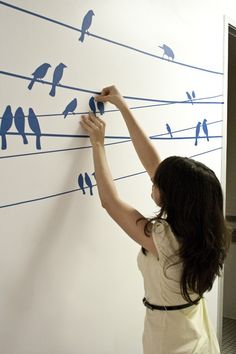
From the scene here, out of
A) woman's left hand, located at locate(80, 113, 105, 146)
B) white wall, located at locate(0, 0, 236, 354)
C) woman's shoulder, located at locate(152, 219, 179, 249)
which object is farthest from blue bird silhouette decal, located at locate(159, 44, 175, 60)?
woman's shoulder, located at locate(152, 219, 179, 249)

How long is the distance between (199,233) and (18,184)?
1.66 ft

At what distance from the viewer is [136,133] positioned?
137 centimetres

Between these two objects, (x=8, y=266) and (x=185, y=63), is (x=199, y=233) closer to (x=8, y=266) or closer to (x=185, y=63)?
(x=8, y=266)

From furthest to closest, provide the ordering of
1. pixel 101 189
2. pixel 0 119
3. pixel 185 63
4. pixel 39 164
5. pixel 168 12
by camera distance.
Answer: pixel 185 63 < pixel 168 12 < pixel 101 189 < pixel 39 164 < pixel 0 119

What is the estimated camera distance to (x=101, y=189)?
4.04 ft

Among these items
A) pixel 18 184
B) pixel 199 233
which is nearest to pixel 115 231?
pixel 199 233

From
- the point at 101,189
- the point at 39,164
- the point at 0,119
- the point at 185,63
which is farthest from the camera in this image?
the point at 185,63

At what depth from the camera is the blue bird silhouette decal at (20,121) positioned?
1061mm

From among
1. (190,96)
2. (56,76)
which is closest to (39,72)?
(56,76)

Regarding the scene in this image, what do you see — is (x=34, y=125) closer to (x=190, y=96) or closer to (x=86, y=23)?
(x=86, y=23)

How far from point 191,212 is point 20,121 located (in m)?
0.51

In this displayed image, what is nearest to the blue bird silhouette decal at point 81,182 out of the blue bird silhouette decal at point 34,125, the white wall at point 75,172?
the white wall at point 75,172

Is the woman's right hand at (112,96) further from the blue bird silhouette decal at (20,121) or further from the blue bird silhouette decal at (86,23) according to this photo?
the blue bird silhouette decal at (20,121)

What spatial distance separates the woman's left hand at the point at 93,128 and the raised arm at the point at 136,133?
7cm
